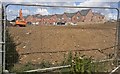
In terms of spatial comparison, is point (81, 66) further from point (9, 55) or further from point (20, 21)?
point (20, 21)

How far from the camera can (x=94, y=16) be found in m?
8.93

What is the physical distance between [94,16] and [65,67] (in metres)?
2.18

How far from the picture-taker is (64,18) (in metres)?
8.69

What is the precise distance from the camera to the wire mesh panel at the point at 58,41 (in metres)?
7.38

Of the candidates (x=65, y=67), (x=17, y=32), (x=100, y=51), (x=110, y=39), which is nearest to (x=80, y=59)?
(x=65, y=67)

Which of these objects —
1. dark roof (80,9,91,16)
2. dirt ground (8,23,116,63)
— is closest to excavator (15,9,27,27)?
dirt ground (8,23,116,63)

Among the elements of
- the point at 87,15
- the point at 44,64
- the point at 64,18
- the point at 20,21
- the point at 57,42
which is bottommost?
the point at 44,64

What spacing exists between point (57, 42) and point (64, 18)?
205 cm

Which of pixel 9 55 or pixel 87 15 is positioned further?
pixel 87 15

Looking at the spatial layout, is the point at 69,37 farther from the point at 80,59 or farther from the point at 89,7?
the point at 80,59

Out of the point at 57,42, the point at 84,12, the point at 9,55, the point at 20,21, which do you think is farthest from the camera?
the point at 57,42

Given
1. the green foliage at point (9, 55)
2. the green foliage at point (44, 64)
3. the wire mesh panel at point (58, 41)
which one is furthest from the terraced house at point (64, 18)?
A: the green foliage at point (44, 64)

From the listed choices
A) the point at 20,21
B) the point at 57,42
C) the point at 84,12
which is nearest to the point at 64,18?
the point at 84,12

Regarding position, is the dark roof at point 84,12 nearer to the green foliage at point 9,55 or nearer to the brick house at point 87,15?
the brick house at point 87,15
